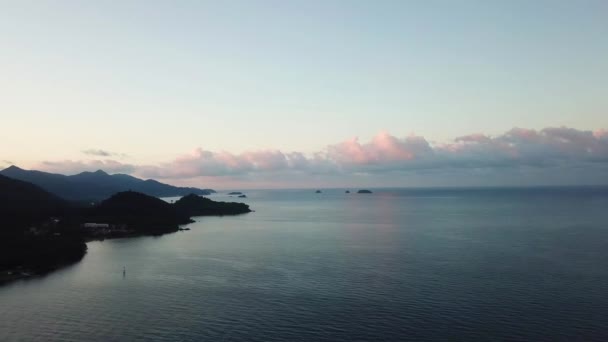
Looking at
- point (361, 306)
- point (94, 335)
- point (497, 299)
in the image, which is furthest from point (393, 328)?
point (94, 335)

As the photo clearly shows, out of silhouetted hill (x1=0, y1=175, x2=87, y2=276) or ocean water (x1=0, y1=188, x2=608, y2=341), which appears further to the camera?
silhouetted hill (x1=0, y1=175, x2=87, y2=276)

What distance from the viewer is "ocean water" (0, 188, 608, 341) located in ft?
203

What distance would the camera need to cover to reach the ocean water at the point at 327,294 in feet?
203

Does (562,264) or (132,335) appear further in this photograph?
(562,264)

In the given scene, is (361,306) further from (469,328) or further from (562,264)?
(562,264)

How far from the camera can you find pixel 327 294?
79.9m

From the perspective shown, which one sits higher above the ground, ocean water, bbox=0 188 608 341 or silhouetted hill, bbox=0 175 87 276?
silhouetted hill, bbox=0 175 87 276

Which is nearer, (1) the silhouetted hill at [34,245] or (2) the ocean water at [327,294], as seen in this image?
(2) the ocean water at [327,294]

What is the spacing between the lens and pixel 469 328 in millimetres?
61562

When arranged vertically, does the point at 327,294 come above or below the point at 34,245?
below

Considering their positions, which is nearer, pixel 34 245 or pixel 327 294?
pixel 327 294

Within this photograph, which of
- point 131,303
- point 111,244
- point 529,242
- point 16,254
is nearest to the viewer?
point 131,303

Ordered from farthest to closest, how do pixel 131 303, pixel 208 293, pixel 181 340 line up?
pixel 208 293 < pixel 131 303 < pixel 181 340

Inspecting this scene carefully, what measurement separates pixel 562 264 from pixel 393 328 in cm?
6178
